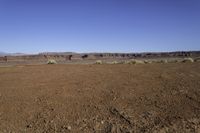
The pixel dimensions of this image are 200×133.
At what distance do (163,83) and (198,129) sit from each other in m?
6.46

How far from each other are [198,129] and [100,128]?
101 inches

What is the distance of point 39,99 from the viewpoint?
32.8 ft

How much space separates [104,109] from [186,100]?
3.25 meters

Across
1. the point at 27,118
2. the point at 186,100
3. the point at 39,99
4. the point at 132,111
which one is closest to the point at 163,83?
the point at 186,100

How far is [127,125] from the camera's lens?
23.8 feet

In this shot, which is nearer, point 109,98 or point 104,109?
point 104,109

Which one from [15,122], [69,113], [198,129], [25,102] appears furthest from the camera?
[25,102]

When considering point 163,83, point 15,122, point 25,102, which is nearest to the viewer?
point 15,122

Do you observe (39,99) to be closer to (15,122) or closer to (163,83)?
(15,122)

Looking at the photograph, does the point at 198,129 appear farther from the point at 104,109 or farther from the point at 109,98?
the point at 109,98

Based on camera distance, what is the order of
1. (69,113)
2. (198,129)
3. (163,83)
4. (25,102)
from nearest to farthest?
(198,129)
(69,113)
(25,102)
(163,83)

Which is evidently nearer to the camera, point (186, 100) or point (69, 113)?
point (69, 113)

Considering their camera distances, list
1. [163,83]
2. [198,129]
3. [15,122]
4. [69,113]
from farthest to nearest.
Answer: [163,83]
[69,113]
[15,122]
[198,129]

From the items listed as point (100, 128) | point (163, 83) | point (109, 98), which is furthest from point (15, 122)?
point (163, 83)
